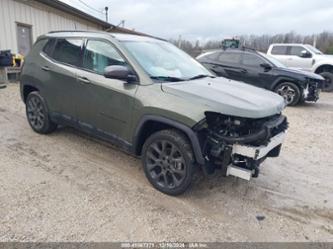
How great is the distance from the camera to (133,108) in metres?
3.40

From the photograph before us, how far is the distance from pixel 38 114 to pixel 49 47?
45.6 inches

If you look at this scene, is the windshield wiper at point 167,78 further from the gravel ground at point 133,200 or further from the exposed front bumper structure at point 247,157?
the gravel ground at point 133,200

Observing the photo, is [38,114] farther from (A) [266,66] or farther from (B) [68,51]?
(A) [266,66]

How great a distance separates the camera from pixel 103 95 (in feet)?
12.2

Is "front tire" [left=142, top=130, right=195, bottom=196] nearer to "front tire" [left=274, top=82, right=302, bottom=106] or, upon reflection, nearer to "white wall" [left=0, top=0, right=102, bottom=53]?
"front tire" [left=274, top=82, right=302, bottom=106]

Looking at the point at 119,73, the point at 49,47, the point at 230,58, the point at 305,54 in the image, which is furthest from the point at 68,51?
the point at 305,54

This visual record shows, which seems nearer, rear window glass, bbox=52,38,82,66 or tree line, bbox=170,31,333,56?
rear window glass, bbox=52,38,82,66

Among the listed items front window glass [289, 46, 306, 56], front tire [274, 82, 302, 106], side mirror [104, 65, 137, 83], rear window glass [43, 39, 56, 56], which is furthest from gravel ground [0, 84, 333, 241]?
front window glass [289, 46, 306, 56]

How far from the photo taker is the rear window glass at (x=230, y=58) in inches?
376

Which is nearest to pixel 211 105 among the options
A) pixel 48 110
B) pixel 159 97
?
pixel 159 97

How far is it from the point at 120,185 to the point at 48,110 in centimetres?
206

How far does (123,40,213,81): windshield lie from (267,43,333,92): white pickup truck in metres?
9.65

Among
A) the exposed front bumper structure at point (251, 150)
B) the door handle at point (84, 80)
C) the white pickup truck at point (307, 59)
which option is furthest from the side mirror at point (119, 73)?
the white pickup truck at point (307, 59)

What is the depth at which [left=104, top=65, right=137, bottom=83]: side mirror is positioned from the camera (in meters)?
3.31
